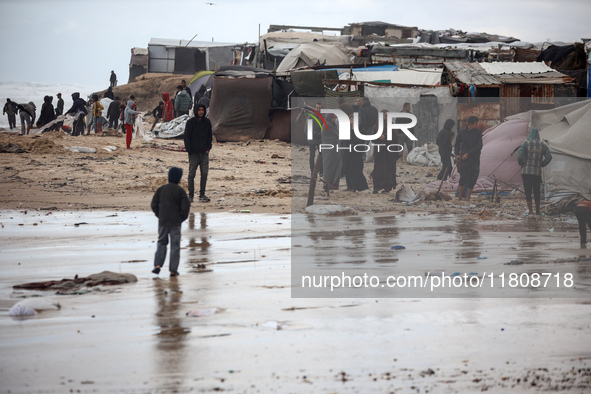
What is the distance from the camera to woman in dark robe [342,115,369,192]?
1487 centimetres

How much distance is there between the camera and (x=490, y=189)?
1472cm

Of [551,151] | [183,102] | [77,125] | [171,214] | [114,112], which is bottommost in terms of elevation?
[171,214]

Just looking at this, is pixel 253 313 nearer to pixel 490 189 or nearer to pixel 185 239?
pixel 185 239

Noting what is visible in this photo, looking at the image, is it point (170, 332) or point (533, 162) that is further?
point (533, 162)

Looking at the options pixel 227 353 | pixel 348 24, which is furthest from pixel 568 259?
pixel 348 24

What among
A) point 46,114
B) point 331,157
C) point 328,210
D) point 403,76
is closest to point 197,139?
point 328,210

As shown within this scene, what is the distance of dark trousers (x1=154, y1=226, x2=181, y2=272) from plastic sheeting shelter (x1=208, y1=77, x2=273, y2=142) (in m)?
16.8

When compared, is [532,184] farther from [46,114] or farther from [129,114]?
[46,114]

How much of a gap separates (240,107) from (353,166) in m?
10.1

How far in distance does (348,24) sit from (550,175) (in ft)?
107

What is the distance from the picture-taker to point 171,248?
7.34 meters

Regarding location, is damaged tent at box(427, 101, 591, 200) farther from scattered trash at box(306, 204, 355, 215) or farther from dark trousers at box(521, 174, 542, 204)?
scattered trash at box(306, 204, 355, 215)

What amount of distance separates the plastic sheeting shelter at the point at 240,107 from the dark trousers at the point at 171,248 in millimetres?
16834

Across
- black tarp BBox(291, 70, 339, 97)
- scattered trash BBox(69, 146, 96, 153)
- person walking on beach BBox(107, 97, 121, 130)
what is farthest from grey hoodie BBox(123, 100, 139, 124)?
person walking on beach BBox(107, 97, 121, 130)
